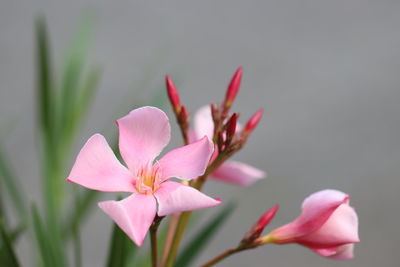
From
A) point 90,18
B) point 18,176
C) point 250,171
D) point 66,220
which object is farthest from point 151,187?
point 18,176

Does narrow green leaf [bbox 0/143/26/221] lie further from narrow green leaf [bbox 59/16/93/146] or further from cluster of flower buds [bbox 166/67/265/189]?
cluster of flower buds [bbox 166/67/265/189]

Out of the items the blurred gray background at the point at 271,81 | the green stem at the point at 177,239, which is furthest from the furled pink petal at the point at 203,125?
the blurred gray background at the point at 271,81

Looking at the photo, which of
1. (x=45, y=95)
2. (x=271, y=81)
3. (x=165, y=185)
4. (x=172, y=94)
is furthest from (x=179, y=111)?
(x=271, y=81)

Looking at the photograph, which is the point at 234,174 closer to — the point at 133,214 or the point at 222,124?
the point at 222,124

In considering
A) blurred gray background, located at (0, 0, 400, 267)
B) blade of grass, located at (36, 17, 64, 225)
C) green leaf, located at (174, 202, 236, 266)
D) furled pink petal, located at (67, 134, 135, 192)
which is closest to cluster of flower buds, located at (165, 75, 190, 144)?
furled pink petal, located at (67, 134, 135, 192)

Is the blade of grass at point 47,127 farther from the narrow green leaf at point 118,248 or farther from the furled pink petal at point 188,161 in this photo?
the furled pink petal at point 188,161

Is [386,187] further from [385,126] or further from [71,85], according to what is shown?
[71,85]
